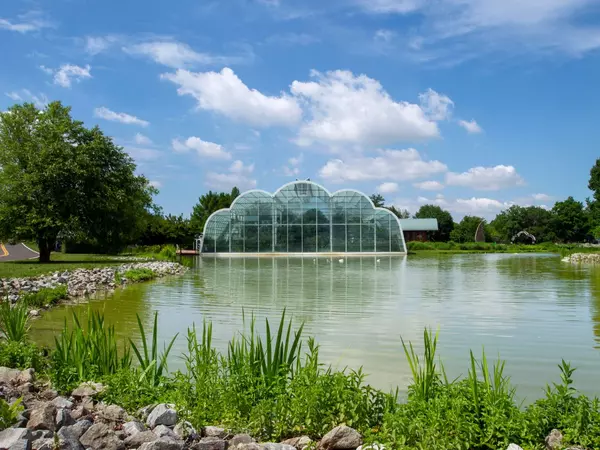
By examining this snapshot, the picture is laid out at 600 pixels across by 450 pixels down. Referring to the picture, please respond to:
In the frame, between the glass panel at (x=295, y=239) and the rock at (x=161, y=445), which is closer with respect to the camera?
the rock at (x=161, y=445)

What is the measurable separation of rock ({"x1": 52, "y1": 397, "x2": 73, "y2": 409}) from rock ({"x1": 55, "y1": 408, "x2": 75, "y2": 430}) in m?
0.24

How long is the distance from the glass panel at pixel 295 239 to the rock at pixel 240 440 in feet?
142

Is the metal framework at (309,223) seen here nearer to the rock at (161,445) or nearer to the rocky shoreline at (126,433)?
the rocky shoreline at (126,433)

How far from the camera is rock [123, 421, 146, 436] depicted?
3.84 meters

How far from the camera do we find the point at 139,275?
2058 cm

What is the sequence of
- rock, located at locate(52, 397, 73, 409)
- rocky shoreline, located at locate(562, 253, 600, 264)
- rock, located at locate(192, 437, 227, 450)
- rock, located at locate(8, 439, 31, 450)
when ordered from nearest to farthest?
1. rock, located at locate(8, 439, 31, 450)
2. rock, located at locate(192, 437, 227, 450)
3. rock, located at locate(52, 397, 73, 409)
4. rocky shoreline, located at locate(562, 253, 600, 264)

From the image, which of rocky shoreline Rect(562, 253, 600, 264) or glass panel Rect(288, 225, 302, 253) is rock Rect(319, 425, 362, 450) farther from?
glass panel Rect(288, 225, 302, 253)

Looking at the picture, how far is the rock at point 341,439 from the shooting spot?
3.86 m

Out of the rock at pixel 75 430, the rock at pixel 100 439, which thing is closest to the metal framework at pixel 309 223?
the rock at pixel 75 430

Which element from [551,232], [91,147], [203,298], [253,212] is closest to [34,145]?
[91,147]

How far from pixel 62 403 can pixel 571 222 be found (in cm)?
8006

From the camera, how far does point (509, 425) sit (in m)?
3.74

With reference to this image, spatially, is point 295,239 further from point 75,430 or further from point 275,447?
point 275,447

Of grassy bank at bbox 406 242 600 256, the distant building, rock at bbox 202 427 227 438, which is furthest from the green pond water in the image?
grassy bank at bbox 406 242 600 256
